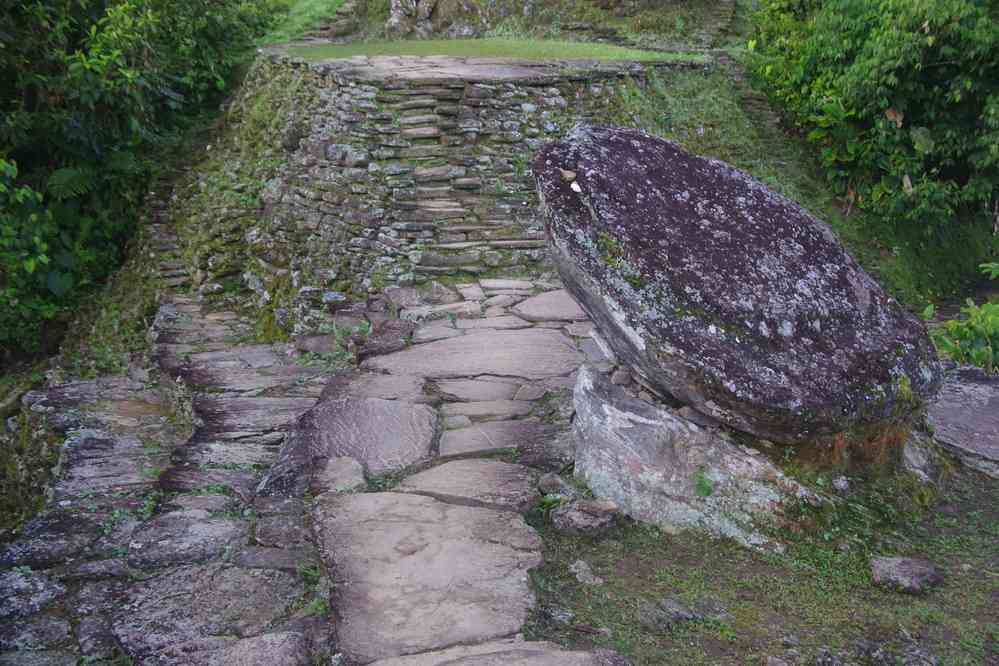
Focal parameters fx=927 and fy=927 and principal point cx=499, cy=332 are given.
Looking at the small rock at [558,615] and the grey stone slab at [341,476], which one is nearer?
the small rock at [558,615]

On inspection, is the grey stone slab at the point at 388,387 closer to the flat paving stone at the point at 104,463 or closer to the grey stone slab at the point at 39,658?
the flat paving stone at the point at 104,463

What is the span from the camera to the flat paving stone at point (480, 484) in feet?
10.7

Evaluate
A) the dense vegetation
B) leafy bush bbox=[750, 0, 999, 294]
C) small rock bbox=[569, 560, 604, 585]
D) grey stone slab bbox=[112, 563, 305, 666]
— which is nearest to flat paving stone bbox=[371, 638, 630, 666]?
small rock bbox=[569, 560, 604, 585]

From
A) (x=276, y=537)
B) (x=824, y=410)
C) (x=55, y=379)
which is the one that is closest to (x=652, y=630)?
(x=824, y=410)

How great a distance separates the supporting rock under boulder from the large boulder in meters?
0.10

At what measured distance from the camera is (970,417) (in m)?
3.88

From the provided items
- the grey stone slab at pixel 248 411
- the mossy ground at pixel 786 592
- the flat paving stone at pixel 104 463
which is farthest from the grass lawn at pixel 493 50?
the mossy ground at pixel 786 592

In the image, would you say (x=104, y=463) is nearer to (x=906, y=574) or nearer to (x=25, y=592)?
(x=25, y=592)

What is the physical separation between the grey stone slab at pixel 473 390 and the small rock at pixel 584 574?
1320 mm

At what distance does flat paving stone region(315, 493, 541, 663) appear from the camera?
2.52 meters

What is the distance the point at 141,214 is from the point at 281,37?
3.19 m

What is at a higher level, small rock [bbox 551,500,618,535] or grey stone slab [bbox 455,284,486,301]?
grey stone slab [bbox 455,284,486,301]

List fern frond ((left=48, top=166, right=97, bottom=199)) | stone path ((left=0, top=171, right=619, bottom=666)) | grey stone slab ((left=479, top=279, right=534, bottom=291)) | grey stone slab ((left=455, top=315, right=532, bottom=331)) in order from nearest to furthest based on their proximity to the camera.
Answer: stone path ((left=0, top=171, right=619, bottom=666)) < grey stone slab ((left=455, top=315, right=532, bottom=331)) < grey stone slab ((left=479, top=279, right=534, bottom=291)) < fern frond ((left=48, top=166, right=97, bottom=199))

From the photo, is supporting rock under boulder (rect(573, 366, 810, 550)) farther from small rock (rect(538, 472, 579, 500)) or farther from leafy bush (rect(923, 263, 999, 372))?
leafy bush (rect(923, 263, 999, 372))
